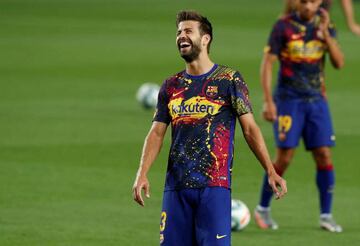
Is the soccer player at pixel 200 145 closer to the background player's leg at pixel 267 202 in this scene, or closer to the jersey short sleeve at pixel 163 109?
the jersey short sleeve at pixel 163 109

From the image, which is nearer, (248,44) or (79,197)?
(79,197)

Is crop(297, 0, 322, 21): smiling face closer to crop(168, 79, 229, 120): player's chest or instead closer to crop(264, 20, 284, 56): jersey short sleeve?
crop(264, 20, 284, 56): jersey short sleeve

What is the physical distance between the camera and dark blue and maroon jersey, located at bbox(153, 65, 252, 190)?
30.6ft

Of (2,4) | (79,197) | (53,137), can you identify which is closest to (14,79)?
(53,137)

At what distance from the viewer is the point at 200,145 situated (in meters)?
9.34

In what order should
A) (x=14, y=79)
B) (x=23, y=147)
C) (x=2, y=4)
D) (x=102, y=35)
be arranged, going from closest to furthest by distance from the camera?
(x=23, y=147)
(x=14, y=79)
(x=102, y=35)
(x=2, y=4)

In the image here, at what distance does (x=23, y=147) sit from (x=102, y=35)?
2121 centimetres

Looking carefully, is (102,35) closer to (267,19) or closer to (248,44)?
(248,44)

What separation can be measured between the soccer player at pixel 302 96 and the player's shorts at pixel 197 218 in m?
4.11

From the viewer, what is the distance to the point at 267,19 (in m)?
45.2

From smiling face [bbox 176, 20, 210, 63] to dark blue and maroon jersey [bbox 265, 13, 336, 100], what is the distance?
4.19 m

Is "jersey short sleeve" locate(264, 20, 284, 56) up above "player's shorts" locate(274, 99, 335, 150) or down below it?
above

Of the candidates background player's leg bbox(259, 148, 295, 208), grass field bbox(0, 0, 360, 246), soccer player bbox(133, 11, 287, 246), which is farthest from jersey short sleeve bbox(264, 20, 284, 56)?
soccer player bbox(133, 11, 287, 246)

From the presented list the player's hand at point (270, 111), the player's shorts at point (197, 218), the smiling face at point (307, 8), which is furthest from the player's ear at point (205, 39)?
the player's hand at point (270, 111)
